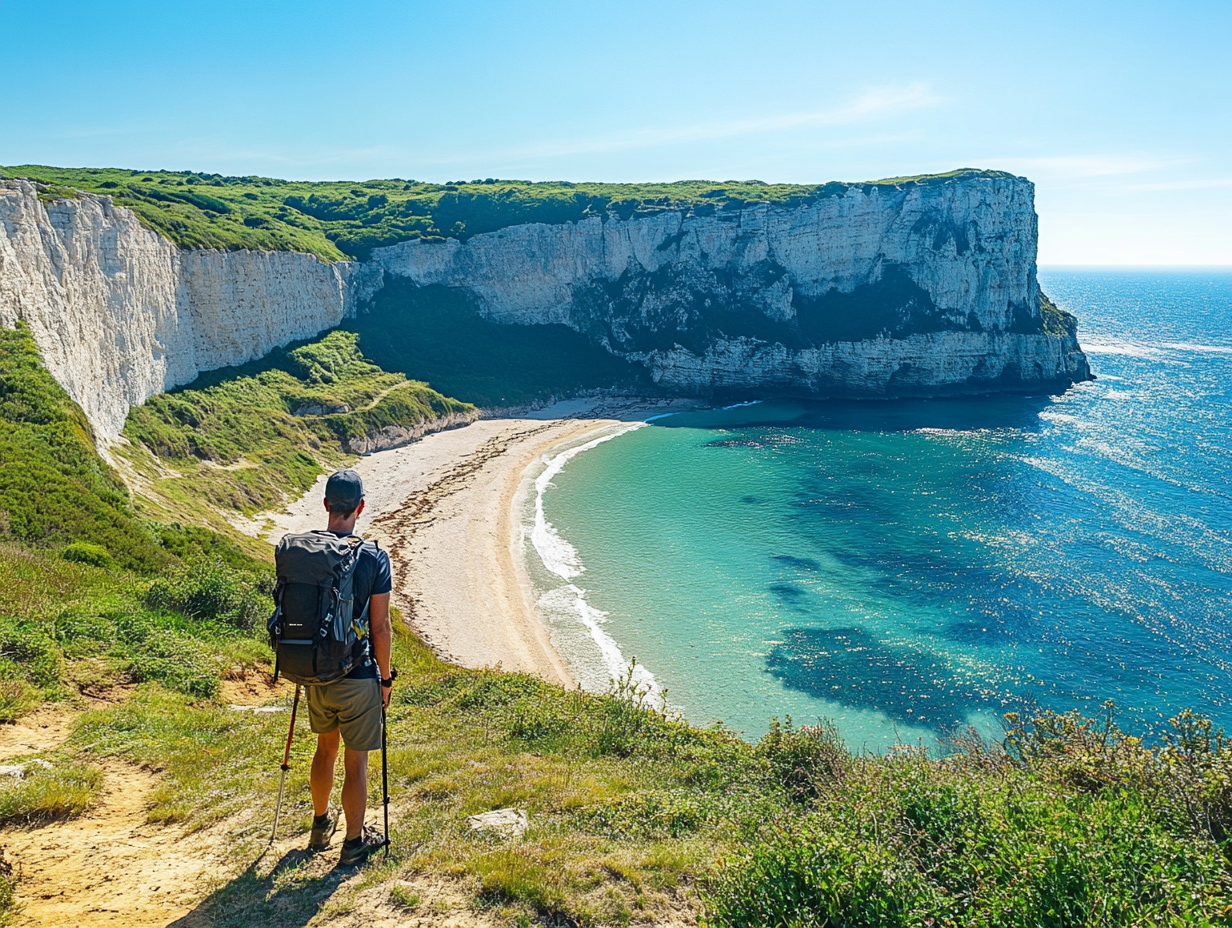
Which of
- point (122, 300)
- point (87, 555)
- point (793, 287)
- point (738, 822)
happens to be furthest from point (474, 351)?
point (738, 822)

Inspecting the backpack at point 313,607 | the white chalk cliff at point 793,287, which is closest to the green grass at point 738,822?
the backpack at point 313,607

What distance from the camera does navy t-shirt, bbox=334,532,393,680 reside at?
530 cm

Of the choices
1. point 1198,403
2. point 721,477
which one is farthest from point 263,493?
point 1198,403

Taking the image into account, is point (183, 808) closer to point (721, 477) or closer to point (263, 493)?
point (263, 493)

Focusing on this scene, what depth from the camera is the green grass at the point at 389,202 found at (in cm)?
6444

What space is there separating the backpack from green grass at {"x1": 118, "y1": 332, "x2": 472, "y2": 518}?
27.2m

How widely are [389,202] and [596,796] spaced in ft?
313

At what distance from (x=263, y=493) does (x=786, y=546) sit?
29.1m

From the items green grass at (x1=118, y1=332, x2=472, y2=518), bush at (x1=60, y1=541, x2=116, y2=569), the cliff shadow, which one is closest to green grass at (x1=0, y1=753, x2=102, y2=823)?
bush at (x1=60, y1=541, x2=116, y2=569)

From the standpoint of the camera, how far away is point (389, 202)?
3531 inches

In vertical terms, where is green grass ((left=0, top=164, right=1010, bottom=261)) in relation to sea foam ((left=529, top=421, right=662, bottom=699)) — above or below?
above

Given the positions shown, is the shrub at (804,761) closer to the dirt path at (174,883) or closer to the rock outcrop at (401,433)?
the dirt path at (174,883)

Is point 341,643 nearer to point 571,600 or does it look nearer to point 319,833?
point 319,833

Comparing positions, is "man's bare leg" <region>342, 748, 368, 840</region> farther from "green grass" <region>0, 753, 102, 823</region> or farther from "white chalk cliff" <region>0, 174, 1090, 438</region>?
"white chalk cliff" <region>0, 174, 1090, 438</region>
